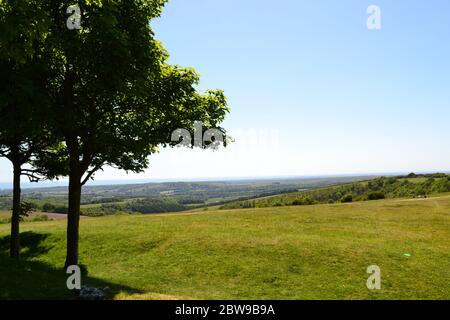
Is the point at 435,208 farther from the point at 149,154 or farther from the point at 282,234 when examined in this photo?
the point at 149,154

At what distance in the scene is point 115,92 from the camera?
19.7 m

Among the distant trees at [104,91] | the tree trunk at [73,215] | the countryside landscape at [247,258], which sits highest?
the distant trees at [104,91]

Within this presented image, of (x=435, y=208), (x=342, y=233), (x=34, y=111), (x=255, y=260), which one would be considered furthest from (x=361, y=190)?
(x=34, y=111)

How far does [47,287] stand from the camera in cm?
1559

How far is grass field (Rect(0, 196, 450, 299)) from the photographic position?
18531 millimetres

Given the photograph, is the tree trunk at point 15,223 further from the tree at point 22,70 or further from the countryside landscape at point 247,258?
the tree at point 22,70

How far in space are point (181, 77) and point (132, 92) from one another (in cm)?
428

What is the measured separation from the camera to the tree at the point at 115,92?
1755 cm

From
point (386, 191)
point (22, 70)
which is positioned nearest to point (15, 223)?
point (22, 70)

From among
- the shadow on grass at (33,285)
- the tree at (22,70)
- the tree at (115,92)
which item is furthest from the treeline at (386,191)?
the tree at (22,70)

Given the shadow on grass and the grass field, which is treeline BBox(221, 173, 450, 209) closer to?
the grass field

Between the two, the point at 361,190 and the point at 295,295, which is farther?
the point at 361,190

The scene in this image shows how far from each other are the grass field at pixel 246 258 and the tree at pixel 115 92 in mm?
5447
